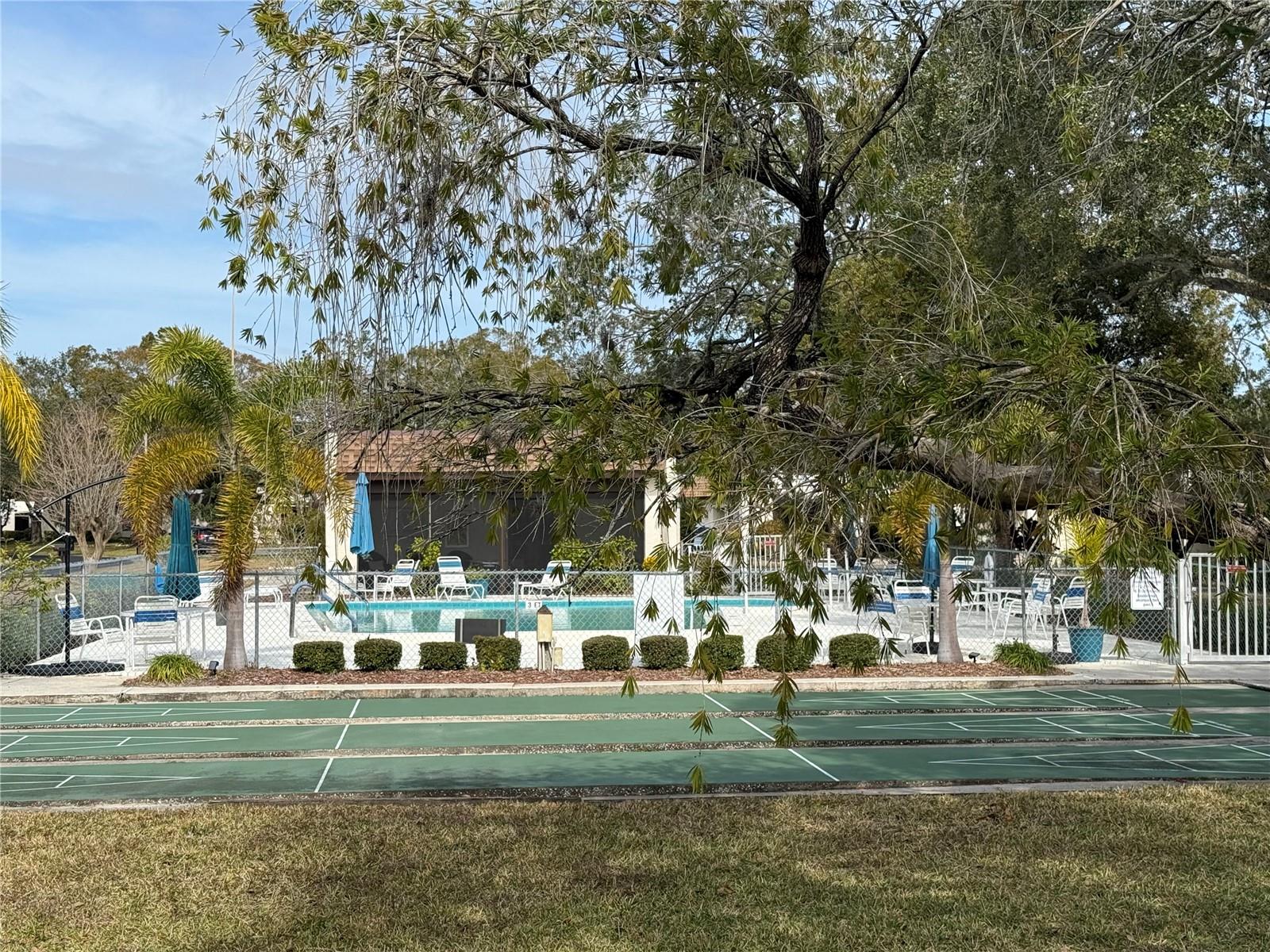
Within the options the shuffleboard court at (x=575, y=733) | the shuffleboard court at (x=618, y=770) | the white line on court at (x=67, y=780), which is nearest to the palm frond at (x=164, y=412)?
the shuffleboard court at (x=575, y=733)

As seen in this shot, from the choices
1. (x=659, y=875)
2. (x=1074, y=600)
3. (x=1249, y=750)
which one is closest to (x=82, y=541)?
(x=1074, y=600)

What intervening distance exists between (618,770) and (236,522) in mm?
7895

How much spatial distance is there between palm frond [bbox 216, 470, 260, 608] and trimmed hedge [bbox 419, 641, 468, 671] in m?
2.86

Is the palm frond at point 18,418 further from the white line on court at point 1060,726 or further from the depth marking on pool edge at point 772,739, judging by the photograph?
the white line on court at point 1060,726

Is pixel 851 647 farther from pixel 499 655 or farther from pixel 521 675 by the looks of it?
pixel 499 655

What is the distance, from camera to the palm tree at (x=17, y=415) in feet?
46.6

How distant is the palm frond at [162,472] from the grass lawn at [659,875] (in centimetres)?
795

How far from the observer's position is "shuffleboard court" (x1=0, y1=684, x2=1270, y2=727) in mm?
14844

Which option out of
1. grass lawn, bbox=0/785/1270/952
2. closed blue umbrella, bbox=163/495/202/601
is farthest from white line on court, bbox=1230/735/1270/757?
closed blue umbrella, bbox=163/495/202/601

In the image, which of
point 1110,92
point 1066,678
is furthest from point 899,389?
point 1066,678

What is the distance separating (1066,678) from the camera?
17.7 m

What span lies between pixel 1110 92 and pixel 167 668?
48.7 feet

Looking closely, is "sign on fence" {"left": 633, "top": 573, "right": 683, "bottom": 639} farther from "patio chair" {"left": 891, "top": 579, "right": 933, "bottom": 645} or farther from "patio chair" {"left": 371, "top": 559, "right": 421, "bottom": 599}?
"patio chair" {"left": 371, "top": 559, "right": 421, "bottom": 599}

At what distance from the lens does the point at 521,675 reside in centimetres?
1777
